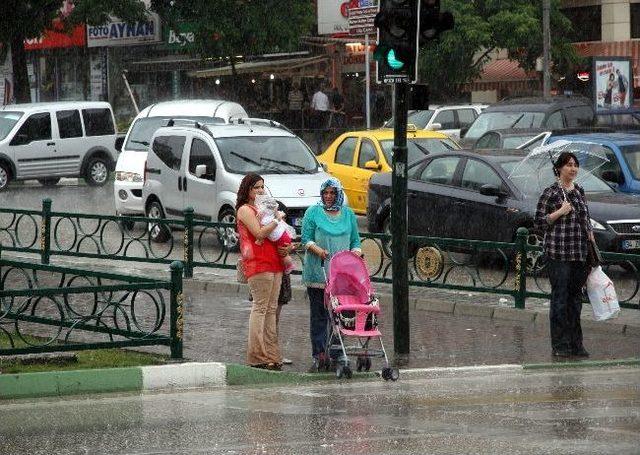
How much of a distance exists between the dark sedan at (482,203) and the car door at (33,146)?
49.2 ft

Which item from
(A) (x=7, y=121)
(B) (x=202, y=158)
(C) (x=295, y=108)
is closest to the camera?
(B) (x=202, y=158)

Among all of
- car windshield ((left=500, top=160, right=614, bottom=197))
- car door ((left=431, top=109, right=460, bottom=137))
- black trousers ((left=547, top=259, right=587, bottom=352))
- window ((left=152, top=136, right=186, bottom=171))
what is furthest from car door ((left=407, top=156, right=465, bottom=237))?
car door ((left=431, top=109, right=460, bottom=137))

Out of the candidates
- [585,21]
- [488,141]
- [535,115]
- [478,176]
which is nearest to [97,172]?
[535,115]

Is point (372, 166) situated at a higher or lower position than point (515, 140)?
lower

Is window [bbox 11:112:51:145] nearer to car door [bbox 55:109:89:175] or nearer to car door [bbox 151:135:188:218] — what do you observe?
car door [bbox 55:109:89:175]

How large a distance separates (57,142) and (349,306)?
77.6ft

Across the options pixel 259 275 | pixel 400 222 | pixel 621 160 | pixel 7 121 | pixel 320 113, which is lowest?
pixel 259 275

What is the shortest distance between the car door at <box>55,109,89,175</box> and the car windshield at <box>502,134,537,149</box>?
12504mm

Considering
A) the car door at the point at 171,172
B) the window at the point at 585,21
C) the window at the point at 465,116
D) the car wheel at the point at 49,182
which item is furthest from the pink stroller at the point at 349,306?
the window at the point at 585,21

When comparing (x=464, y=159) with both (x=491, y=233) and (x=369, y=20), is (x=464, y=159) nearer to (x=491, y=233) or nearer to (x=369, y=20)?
(x=491, y=233)

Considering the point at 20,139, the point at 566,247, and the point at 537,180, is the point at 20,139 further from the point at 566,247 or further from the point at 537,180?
the point at 566,247

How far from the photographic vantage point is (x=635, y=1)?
49969 millimetres

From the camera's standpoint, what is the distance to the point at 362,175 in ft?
82.9

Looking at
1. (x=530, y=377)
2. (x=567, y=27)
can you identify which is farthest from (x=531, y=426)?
(x=567, y=27)
